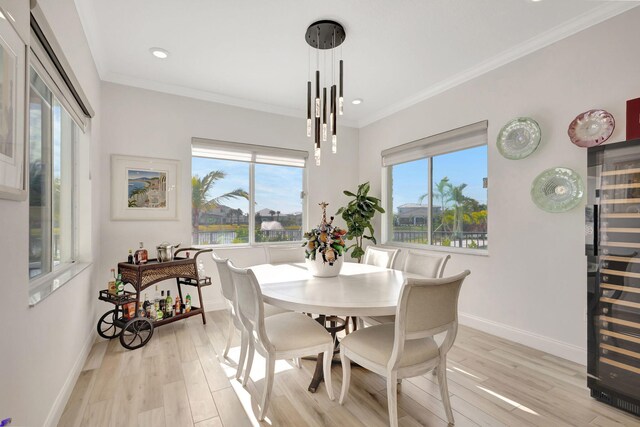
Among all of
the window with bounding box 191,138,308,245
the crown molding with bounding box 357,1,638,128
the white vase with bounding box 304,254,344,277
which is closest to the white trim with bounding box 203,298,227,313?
the window with bounding box 191,138,308,245

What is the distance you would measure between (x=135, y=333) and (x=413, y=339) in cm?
248

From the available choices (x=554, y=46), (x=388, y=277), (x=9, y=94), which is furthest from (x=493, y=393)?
(x=9, y=94)

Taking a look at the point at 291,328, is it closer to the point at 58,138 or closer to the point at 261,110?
the point at 58,138

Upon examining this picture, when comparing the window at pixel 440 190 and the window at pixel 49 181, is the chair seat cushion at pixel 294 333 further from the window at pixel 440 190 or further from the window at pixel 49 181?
the window at pixel 440 190

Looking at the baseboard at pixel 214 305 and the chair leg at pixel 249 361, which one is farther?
the baseboard at pixel 214 305

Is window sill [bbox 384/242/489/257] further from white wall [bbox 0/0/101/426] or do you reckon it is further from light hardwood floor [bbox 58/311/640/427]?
white wall [bbox 0/0/101/426]

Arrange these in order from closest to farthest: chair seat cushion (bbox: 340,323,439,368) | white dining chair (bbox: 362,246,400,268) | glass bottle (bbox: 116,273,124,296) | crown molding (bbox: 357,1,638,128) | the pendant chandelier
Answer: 1. chair seat cushion (bbox: 340,323,439,368)
2. crown molding (bbox: 357,1,638,128)
3. the pendant chandelier
4. glass bottle (bbox: 116,273,124,296)
5. white dining chair (bbox: 362,246,400,268)

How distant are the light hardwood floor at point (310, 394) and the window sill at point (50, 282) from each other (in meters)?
0.76

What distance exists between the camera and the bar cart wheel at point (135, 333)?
262 centimetres

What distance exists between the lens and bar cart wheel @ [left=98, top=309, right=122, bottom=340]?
9.20 ft

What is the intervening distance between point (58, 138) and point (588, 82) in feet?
13.3

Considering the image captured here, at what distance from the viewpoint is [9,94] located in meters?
1.11

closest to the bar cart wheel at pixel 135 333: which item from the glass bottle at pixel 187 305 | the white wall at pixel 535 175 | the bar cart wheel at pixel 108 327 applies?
the bar cart wheel at pixel 108 327

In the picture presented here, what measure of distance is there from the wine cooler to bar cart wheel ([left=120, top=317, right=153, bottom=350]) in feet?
11.3
